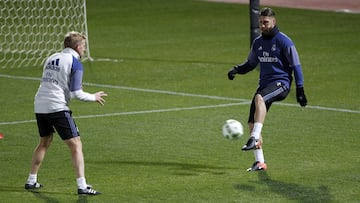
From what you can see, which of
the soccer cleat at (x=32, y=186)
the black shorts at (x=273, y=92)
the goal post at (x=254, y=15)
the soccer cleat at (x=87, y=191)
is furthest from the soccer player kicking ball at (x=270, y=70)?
the goal post at (x=254, y=15)

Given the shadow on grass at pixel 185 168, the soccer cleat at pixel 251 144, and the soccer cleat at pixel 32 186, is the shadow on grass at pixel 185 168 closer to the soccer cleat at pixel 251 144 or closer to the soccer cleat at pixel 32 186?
the soccer cleat at pixel 251 144

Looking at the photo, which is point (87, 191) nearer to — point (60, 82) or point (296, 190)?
point (60, 82)

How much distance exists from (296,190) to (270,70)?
2.21 m

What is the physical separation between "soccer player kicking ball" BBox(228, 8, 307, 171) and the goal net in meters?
12.5

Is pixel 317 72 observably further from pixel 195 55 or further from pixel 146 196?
pixel 146 196

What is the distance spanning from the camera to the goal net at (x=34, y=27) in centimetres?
2708

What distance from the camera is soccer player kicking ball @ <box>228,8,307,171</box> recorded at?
14055mm

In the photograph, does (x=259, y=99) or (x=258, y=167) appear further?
(x=259, y=99)

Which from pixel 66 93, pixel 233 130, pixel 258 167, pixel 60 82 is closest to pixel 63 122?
pixel 66 93

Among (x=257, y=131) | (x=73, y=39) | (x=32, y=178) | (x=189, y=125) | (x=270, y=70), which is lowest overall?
(x=189, y=125)

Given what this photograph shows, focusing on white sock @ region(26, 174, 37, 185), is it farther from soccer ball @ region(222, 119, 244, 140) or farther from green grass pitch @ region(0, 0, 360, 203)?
soccer ball @ region(222, 119, 244, 140)

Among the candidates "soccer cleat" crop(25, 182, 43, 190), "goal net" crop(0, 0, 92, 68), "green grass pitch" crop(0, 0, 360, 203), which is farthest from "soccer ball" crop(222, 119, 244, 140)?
"goal net" crop(0, 0, 92, 68)

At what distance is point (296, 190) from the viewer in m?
12.8

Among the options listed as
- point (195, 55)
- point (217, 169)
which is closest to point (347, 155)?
point (217, 169)
